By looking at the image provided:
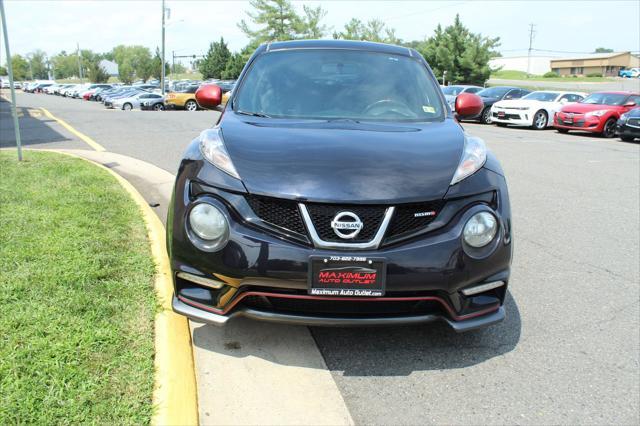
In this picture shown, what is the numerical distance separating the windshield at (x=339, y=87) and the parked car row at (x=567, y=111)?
36.4ft

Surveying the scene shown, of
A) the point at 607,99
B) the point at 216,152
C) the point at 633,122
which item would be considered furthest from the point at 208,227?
the point at 607,99

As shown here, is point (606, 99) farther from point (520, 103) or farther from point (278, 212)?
point (278, 212)

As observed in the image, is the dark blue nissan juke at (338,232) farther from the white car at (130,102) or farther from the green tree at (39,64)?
the green tree at (39,64)

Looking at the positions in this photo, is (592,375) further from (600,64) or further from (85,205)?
(600,64)

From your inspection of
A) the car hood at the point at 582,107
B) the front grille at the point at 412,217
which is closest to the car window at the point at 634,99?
the car hood at the point at 582,107

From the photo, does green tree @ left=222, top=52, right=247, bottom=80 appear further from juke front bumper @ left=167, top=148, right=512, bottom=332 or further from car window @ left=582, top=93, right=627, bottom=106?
juke front bumper @ left=167, top=148, right=512, bottom=332

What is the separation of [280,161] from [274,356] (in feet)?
3.42

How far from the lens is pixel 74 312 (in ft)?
9.43

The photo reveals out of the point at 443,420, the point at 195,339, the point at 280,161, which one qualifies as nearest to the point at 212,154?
the point at 280,161

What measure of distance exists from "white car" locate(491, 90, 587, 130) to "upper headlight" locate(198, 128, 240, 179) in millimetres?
17762

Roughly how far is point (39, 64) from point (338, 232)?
18189 cm

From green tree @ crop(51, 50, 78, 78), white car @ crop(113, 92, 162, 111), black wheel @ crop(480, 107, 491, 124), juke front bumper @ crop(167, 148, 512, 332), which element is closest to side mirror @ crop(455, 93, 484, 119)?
juke front bumper @ crop(167, 148, 512, 332)

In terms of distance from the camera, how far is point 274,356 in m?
2.76

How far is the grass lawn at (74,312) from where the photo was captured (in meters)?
2.17
